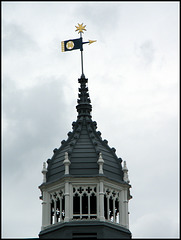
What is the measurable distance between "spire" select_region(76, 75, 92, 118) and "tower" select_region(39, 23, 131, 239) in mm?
4184

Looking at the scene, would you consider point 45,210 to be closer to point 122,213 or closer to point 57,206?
point 57,206

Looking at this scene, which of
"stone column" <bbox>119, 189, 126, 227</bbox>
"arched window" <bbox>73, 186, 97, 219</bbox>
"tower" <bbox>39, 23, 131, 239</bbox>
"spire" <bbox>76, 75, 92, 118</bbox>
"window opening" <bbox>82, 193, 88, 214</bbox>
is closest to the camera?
"tower" <bbox>39, 23, 131, 239</bbox>

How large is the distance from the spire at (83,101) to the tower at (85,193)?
4184 millimetres

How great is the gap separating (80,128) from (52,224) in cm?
1156

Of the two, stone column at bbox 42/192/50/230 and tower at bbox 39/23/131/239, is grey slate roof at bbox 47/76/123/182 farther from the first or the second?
stone column at bbox 42/192/50/230

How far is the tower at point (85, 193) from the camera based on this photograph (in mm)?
69312

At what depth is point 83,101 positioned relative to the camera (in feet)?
265

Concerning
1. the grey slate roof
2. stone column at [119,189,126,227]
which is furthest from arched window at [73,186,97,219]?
stone column at [119,189,126,227]

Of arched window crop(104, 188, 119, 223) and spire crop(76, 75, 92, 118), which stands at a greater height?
spire crop(76, 75, 92, 118)

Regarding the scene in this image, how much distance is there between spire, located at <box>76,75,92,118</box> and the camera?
8019 cm

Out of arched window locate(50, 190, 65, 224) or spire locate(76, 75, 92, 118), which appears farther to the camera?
spire locate(76, 75, 92, 118)

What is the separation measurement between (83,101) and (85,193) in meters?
13.3

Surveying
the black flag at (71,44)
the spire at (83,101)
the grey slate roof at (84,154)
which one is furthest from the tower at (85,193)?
the black flag at (71,44)

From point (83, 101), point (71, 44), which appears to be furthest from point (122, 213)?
point (71, 44)
